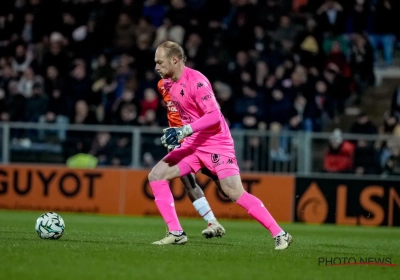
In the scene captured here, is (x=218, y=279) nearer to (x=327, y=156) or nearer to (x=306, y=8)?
(x=327, y=156)

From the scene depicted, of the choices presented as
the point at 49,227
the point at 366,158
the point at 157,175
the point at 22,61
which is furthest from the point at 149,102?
the point at 157,175

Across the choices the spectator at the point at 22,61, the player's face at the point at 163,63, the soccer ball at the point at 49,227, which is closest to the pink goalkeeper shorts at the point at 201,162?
the player's face at the point at 163,63

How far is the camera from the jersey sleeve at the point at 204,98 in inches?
386

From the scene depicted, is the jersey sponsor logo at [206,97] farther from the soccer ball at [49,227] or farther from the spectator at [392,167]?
the spectator at [392,167]

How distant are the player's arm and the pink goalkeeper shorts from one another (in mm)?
495

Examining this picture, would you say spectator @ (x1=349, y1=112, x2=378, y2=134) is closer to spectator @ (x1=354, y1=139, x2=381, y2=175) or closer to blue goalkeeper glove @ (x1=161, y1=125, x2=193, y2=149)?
spectator @ (x1=354, y1=139, x2=381, y2=175)

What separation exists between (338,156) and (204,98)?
8.64m

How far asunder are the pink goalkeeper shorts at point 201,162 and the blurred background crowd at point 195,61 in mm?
7842

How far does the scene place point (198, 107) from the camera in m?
10.1

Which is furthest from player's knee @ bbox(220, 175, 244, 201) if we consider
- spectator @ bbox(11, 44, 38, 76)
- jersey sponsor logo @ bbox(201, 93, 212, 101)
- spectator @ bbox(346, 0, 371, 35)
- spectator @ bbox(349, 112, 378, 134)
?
spectator @ bbox(346, 0, 371, 35)

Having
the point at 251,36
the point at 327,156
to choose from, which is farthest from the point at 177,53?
the point at 251,36

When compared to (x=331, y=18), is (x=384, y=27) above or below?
below

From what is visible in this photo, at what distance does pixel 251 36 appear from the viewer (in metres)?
21.8

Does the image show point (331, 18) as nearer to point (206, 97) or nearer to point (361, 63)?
point (361, 63)
